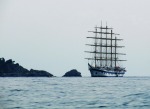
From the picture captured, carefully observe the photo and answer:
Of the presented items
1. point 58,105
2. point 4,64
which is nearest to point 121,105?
point 58,105

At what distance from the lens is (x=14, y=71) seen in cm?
14338

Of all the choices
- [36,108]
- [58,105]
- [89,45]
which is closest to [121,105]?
[58,105]

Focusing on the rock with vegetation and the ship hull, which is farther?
the rock with vegetation

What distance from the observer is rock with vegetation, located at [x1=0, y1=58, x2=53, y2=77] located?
140 m

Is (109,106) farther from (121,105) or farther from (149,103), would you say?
(149,103)

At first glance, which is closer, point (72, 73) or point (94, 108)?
point (94, 108)

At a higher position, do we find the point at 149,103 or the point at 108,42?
the point at 108,42

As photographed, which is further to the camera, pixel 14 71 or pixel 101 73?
pixel 14 71

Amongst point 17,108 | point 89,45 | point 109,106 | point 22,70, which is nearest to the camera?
point 17,108

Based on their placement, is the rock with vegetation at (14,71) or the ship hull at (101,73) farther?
the rock with vegetation at (14,71)

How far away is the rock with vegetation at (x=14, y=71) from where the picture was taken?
14038 centimetres

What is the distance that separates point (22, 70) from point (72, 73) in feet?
63.5

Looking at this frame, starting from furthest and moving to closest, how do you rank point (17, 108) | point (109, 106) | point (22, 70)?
point (22, 70)
point (109, 106)
point (17, 108)

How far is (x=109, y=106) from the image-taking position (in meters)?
21.3
